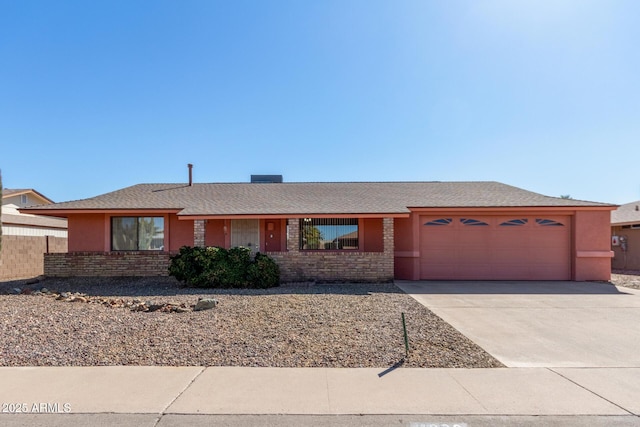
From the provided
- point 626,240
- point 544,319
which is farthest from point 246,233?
point 626,240

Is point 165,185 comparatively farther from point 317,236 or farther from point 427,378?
point 427,378

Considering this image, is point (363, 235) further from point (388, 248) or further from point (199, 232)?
point (199, 232)

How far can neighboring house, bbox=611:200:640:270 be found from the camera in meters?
19.9

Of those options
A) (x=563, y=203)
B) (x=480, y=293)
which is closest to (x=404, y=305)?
(x=480, y=293)

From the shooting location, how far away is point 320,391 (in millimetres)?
4441

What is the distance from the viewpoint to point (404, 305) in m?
9.45

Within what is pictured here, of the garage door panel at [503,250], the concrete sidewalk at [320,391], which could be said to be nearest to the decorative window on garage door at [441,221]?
the garage door panel at [503,250]

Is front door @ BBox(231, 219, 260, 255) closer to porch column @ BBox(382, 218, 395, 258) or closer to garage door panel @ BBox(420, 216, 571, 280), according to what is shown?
porch column @ BBox(382, 218, 395, 258)

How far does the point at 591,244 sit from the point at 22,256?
23.3 metres

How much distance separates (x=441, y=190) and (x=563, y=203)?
186 inches

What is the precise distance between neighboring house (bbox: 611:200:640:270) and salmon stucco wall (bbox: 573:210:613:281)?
7479mm

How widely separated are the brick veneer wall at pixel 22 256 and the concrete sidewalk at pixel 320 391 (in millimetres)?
13635

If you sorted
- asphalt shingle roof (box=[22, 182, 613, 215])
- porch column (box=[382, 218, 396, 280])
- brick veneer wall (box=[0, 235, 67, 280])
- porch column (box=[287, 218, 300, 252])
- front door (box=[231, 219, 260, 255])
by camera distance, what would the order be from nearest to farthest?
porch column (box=[382, 218, 396, 280]) < porch column (box=[287, 218, 300, 252]) < asphalt shingle roof (box=[22, 182, 613, 215]) < front door (box=[231, 219, 260, 255]) < brick veneer wall (box=[0, 235, 67, 280])

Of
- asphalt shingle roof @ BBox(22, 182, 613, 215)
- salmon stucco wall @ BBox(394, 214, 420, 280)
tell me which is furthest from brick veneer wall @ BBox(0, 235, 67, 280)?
salmon stucco wall @ BBox(394, 214, 420, 280)
